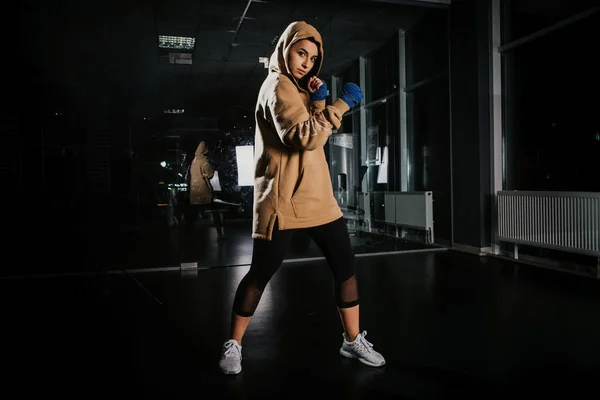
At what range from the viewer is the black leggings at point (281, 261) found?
1656 millimetres

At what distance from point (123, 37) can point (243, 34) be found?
1118 millimetres

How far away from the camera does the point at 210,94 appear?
4.26 metres

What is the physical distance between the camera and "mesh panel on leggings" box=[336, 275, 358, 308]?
175 centimetres

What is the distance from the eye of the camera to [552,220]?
3811mm

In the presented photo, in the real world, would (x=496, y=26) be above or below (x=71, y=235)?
above

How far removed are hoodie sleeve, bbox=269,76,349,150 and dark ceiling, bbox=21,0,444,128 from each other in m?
2.74

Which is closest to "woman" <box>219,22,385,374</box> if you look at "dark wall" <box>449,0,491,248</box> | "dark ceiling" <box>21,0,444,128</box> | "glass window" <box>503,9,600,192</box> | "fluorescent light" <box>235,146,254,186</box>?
"fluorescent light" <box>235,146,254,186</box>

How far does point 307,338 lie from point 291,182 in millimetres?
886

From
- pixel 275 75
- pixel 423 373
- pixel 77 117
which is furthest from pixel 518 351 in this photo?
pixel 77 117

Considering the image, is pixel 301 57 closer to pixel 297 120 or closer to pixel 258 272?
pixel 297 120

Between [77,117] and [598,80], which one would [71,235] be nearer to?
[77,117]

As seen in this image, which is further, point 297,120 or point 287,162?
point 287,162

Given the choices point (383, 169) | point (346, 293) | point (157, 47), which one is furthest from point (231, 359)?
point (383, 169)

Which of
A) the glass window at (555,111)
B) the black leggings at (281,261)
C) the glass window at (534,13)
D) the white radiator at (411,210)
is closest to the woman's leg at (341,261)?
the black leggings at (281,261)
